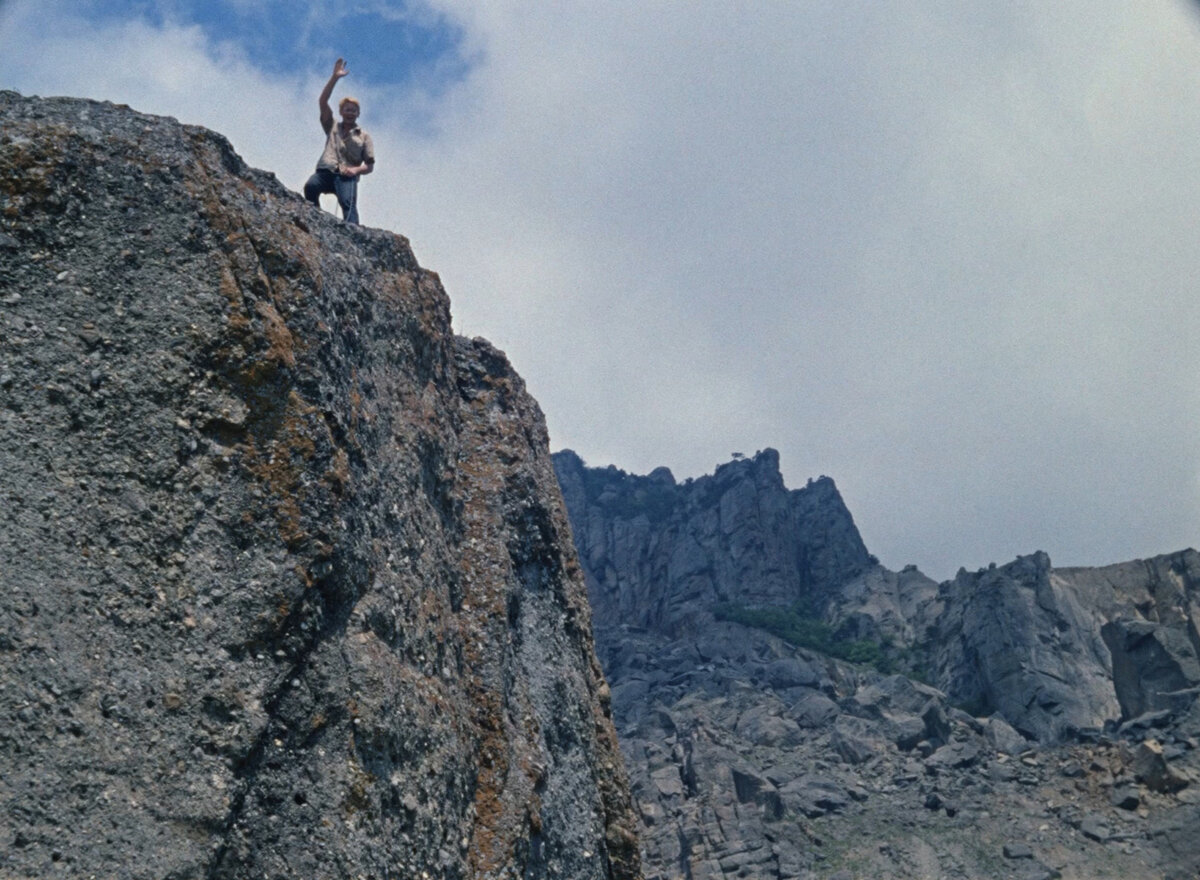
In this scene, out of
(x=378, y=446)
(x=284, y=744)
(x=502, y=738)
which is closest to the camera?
(x=284, y=744)

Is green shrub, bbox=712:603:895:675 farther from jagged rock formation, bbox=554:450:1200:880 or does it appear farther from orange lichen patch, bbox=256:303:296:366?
orange lichen patch, bbox=256:303:296:366

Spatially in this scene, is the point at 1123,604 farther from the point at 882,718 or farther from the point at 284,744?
the point at 284,744

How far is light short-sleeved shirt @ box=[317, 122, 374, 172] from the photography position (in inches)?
424

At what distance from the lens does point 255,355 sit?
683cm

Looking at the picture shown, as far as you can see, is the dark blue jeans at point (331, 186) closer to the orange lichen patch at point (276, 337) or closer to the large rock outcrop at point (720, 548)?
the orange lichen patch at point (276, 337)

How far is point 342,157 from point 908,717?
73.8 m

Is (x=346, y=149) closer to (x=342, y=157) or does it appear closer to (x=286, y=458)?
(x=342, y=157)

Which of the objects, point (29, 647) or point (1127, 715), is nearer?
point (29, 647)

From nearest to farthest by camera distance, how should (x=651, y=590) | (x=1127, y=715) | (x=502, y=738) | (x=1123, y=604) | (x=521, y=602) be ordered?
(x=502, y=738), (x=521, y=602), (x=1127, y=715), (x=1123, y=604), (x=651, y=590)

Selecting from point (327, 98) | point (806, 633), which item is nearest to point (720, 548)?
point (806, 633)

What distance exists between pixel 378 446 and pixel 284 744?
2.47 meters

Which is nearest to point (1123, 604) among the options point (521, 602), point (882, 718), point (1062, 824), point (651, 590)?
point (882, 718)

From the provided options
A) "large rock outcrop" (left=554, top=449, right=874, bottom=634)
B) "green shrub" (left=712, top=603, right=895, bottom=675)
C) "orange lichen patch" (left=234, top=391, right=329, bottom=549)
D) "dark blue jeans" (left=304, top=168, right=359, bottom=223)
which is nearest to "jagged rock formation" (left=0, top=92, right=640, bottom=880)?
"orange lichen patch" (left=234, top=391, right=329, bottom=549)

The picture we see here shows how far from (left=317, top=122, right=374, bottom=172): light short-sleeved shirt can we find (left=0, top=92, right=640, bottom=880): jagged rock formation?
7.12 ft
